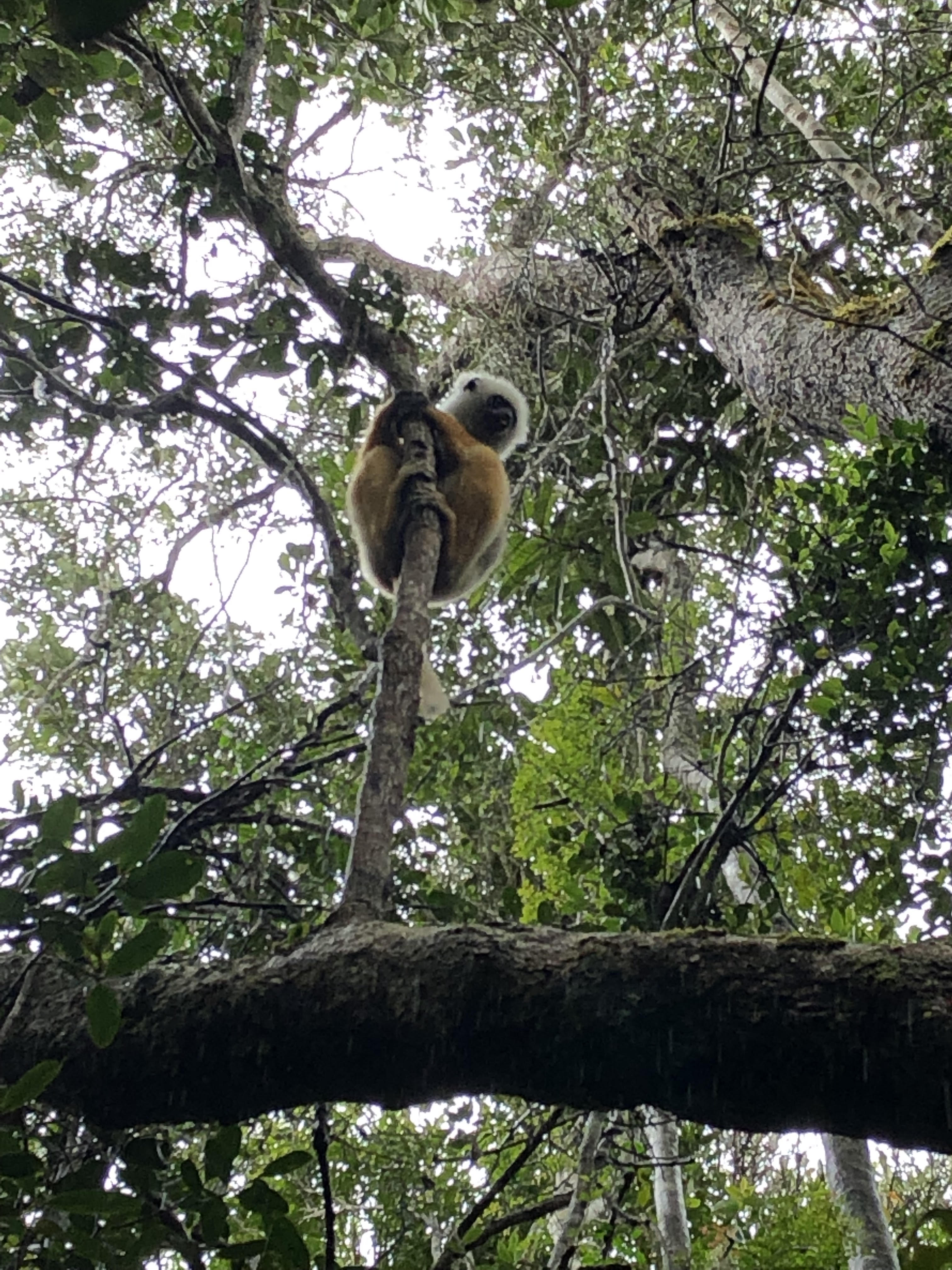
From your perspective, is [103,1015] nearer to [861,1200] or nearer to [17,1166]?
[17,1166]

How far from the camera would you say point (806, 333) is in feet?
11.8

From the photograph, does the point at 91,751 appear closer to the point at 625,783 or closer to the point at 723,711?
the point at 625,783

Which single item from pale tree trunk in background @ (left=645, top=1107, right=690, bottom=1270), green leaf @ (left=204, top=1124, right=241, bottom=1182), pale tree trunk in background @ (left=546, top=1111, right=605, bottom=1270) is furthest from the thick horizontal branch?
pale tree trunk in background @ (left=645, top=1107, right=690, bottom=1270)

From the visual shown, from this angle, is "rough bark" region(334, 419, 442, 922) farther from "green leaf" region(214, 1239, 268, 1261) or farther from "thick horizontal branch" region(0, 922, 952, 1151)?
"green leaf" region(214, 1239, 268, 1261)

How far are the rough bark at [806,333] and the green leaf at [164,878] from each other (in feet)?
7.16

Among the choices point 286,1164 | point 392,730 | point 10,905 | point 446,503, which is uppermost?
point 446,503

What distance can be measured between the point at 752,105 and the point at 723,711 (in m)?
3.21

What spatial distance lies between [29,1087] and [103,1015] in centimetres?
13

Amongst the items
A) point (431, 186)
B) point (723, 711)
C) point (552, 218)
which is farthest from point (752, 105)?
point (723, 711)

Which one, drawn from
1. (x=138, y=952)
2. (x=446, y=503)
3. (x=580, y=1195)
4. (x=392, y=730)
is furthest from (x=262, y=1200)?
(x=446, y=503)

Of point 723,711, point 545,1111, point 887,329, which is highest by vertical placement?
point 887,329

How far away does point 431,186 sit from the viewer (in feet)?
22.6

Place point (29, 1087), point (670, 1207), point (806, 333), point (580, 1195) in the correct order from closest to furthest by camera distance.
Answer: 1. point (29, 1087)
2. point (580, 1195)
3. point (670, 1207)
4. point (806, 333)

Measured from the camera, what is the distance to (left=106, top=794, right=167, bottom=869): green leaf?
1.37 meters
